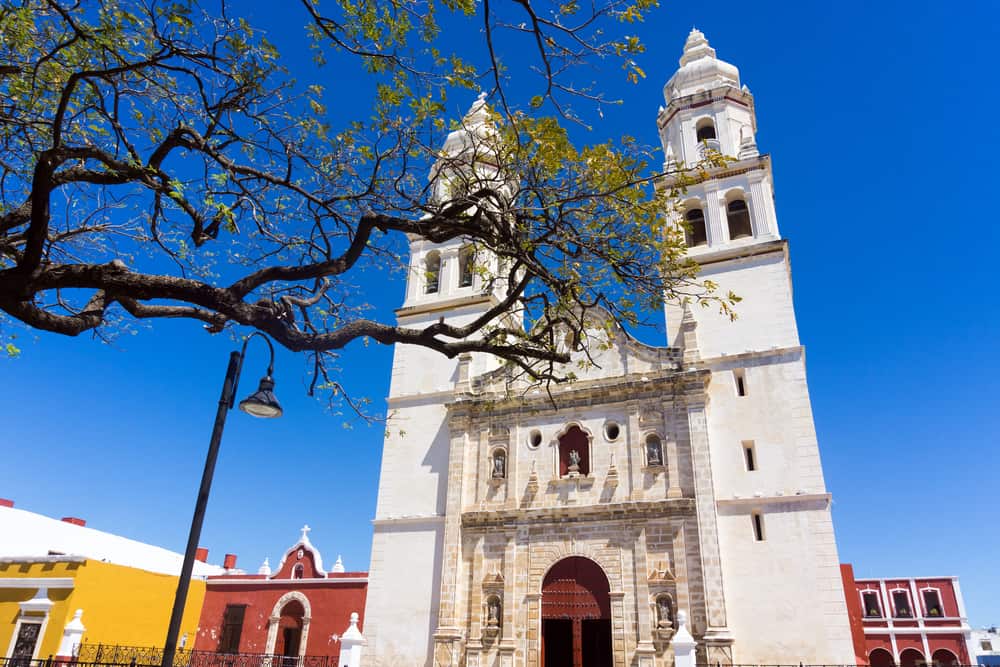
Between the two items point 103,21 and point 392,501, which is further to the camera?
point 392,501

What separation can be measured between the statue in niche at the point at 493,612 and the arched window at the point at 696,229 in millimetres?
11639

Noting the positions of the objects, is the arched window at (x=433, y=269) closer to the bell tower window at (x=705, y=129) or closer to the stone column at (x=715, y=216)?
the stone column at (x=715, y=216)

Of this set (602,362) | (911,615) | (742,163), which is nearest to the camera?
(602,362)

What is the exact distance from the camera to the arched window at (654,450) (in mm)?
17391

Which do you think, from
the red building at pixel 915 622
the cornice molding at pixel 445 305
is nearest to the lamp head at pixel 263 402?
the cornice molding at pixel 445 305

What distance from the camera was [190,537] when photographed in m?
6.47

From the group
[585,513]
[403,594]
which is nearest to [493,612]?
[403,594]

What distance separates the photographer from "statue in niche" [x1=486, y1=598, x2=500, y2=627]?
17.0 metres

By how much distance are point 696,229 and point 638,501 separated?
882 centimetres

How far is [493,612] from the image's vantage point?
678 inches

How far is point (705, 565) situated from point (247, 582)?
15435 millimetres

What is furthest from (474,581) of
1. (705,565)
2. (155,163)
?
(155,163)

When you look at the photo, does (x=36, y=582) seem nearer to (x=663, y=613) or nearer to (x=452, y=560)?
(x=452, y=560)

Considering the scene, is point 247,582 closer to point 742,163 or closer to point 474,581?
point 474,581
